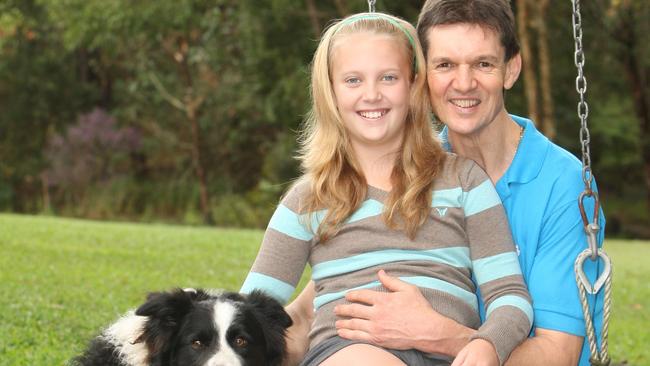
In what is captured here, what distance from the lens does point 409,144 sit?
11.5ft

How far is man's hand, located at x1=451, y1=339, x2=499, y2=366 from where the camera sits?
2941mm

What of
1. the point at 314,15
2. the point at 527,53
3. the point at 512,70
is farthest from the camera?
the point at 314,15

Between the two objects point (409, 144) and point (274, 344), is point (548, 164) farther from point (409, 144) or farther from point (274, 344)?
point (274, 344)

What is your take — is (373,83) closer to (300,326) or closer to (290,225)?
(290,225)

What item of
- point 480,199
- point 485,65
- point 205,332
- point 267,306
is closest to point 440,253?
point 480,199

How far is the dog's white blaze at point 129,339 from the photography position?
347 centimetres

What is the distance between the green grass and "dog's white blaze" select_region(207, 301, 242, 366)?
247 cm

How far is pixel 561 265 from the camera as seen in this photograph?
3.35m

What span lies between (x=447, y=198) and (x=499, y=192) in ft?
1.18

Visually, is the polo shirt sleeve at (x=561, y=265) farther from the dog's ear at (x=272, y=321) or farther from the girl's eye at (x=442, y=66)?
the dog's ear at (x=272, y=321)

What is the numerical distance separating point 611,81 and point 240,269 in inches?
754

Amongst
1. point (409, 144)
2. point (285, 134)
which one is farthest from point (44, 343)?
point (285, 134)

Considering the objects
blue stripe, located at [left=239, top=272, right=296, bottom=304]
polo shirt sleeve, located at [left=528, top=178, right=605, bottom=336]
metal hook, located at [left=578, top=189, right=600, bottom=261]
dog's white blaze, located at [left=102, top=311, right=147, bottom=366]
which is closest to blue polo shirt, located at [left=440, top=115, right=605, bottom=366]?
polo shirt sleeve, located at [left=528, top=178, right=605, bottom=336]

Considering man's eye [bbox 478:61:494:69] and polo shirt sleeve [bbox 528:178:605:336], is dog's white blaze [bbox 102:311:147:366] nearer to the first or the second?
polo shirt sleeve [bbox 528:178:605:336]
